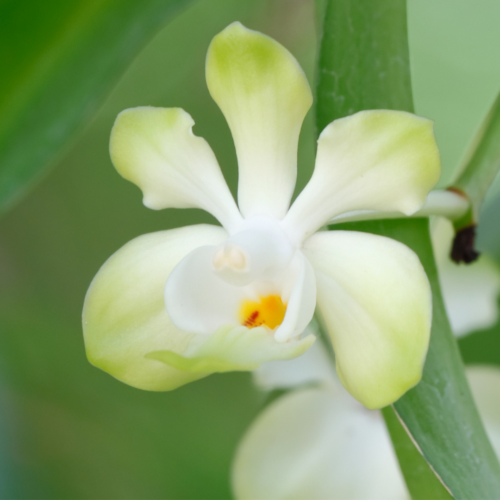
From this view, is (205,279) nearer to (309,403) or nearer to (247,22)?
(309,403)

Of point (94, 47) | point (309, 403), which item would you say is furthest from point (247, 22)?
point (309, 403)

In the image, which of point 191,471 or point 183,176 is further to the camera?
point 191,471

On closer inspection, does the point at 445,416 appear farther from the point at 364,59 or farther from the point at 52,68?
the point at 52,68

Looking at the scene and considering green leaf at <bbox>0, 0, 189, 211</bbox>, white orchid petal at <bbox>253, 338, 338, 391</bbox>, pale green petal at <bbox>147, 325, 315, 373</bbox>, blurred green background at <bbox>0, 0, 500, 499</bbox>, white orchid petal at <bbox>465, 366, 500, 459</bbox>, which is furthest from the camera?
blurred green background at <bbox>0, 0, 500, 499</bbox>

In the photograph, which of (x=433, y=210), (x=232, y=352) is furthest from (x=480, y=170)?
(x=232, y=352)

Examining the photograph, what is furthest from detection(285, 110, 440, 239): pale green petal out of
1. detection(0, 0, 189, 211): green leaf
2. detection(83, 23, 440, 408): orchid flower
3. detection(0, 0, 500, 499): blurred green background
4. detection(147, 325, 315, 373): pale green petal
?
detection(0, 0, 500, 499): blurred green background

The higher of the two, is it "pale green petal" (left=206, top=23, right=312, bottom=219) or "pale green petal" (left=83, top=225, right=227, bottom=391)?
"pale green petal" (left=206, top=23, right=312, bottom=219)

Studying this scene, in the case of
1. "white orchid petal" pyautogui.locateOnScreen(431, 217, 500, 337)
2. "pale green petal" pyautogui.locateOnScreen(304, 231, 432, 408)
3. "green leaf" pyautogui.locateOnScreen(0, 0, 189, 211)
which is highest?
"green leaf" pyautogui.locateOnScreen(0, 0, 189, 211)

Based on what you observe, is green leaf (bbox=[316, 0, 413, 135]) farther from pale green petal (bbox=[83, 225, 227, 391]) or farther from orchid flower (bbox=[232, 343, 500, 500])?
orchid flower (bbox=[232, 343, 500, 500])

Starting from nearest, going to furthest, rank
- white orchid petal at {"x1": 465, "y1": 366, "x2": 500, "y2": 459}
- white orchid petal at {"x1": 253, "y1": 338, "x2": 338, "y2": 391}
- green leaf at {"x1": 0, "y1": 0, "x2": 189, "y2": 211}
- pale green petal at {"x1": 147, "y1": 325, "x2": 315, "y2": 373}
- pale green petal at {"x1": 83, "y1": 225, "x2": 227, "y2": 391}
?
pale green petal at {"x1": 147, "y1": 325, "x2": 315, "y2": 373}
pale green petal at {"x1": 83, "y1": 225, "x2": 227, "y2": 391}
green leaf at {"x1": 0, "y1": 0, "x2": 189, "y2": 211}
white orchid petal at {"x1": 465, "y1": 366, "x2": 500, "y2": 459}
white orchid petal at {"x1": 253, "y1": 338, "x2": 338, "y2": 391}
